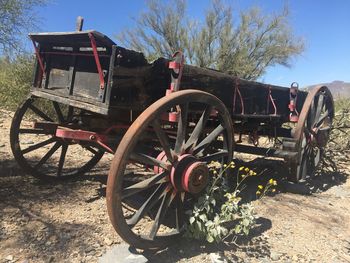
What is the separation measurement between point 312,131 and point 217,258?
9.91 feet

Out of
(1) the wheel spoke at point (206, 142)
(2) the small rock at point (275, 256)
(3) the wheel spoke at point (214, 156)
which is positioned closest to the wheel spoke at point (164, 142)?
(1) the wheel spoke at point (206, 142)

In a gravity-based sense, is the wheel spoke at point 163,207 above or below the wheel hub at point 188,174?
below

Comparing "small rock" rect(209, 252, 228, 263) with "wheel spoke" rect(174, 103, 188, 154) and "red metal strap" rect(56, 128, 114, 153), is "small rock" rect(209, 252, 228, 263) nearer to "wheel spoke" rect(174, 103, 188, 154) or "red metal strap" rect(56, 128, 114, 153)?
"wheel spoke" rect(174, 103, 188, 154)

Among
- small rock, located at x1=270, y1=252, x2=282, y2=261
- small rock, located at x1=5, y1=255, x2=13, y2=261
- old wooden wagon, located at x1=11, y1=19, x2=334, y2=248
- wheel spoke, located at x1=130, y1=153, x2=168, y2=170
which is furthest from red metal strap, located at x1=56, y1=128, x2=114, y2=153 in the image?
small rock, located at x1=270, y1=252, x2=282, y2=261

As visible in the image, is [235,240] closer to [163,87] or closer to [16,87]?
[163,87]

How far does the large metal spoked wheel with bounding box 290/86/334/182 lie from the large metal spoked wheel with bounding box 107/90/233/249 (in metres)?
1.56

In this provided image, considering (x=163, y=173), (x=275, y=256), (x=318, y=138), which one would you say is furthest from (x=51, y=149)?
(x=318, y=138)

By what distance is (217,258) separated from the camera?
338cm

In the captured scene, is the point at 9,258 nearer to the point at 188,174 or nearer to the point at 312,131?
the point at 188,174

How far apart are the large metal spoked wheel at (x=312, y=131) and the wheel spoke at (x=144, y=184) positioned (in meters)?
2.37

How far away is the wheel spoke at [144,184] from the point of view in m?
3.13

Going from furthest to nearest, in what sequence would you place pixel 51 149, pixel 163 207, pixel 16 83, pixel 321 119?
1. pixel 16 83
2. pixel 321 119
3. pixel 51 149
4. pixel 163 207

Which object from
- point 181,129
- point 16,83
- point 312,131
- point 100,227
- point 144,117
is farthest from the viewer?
point 16,83

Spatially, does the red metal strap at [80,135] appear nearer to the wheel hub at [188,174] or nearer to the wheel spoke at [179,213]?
the wheel hub at [188,174]
